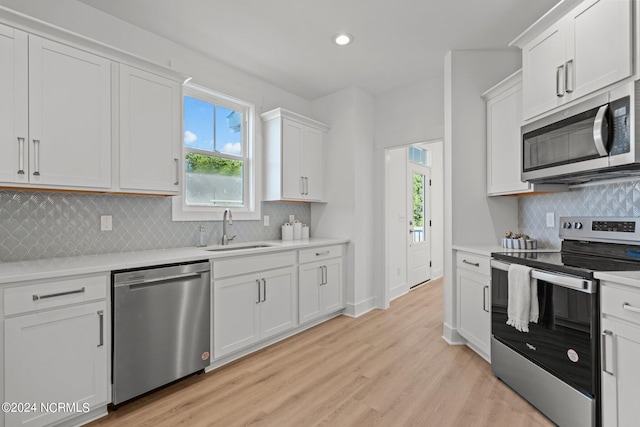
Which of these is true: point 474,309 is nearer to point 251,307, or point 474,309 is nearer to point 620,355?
point 620,355

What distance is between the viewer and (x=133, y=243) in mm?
2652

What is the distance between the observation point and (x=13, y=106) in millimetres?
1843

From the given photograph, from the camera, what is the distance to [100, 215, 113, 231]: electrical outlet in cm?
247

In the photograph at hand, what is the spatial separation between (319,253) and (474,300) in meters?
1.61

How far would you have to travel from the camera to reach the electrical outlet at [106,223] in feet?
8.11

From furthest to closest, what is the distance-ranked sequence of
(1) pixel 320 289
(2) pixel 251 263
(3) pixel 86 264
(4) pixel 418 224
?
(4) pixel 418 224
(1) pixel 320 289
(2) pixel 251 263
(3) pixel 86 264

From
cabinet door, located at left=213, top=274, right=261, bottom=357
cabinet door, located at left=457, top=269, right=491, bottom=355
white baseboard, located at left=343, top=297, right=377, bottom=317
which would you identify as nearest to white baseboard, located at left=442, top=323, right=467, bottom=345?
cabinet door, located at left=457, top=269, right=491, bottom=355

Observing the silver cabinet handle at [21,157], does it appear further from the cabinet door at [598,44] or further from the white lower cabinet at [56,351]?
the cabinet door at [598,44]

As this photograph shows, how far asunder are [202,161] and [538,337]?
316 centimetres

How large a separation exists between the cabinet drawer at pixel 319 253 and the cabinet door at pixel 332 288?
0.27ft

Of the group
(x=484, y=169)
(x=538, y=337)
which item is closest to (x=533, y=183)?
(x=484, y=169)

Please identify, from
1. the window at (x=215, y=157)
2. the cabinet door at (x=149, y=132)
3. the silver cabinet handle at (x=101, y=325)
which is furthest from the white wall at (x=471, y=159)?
the silver cabinet handle at (x=101, y=325)

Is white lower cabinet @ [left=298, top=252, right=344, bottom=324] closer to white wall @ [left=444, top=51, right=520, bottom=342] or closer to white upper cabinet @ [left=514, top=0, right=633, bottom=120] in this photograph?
white wall @ [left=444, top=51, right=520, bottom=342]

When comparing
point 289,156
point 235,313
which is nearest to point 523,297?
point 235,313
